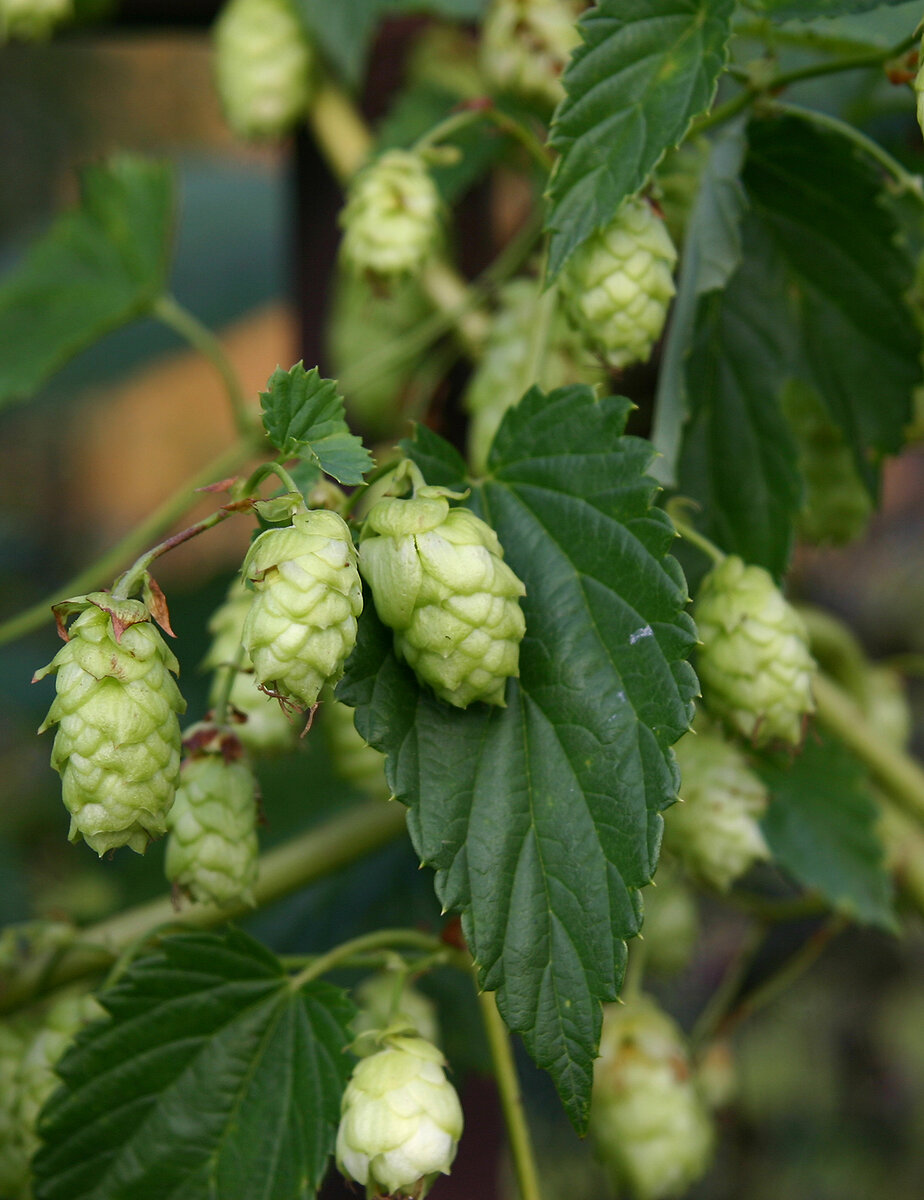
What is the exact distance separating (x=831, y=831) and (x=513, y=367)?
1.45 ft

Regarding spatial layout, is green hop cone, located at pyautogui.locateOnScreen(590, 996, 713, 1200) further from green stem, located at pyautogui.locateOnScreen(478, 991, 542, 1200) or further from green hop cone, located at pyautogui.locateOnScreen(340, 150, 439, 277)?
green hop cone, located at pyautogui.locateOnScreen(340, 150, 439, 277)

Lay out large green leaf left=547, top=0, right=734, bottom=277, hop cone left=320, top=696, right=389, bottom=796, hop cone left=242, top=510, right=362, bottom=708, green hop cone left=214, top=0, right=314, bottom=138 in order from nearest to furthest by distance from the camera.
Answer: hop cone left=242, top=510, right=362, bottom=708 → large green leaf left=547, top=0, right=734, bottom=277 → hop cone left=320, top=696, right=389, bottom=796 → green hop cone left=214, top=0, right=314, bottom=138

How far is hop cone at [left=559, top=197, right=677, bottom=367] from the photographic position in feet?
2.06

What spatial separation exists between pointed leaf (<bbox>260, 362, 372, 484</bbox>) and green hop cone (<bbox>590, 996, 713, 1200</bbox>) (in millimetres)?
510

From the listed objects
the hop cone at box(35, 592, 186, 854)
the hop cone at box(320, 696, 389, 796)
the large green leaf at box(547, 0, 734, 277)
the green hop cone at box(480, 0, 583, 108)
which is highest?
the large green leaf at box(547, 0, 734, 277)

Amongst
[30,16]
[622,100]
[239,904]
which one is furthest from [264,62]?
[239,904]

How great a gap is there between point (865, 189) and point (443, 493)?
0.37 metres

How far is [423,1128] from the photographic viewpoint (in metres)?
0.58

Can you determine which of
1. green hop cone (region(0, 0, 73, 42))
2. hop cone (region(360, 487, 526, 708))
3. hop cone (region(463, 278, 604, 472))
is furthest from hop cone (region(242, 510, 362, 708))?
green hop cone (region(0, 0, 73, 42))

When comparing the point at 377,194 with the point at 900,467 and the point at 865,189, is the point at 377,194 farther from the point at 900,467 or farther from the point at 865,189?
the point at 900,467

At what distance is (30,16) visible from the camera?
1118 millimetres

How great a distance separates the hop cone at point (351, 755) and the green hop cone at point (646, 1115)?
0.24 metres

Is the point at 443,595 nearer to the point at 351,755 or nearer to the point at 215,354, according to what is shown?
the point at 351,755

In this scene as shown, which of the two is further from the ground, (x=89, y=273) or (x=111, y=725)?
(x=111, y=725)
